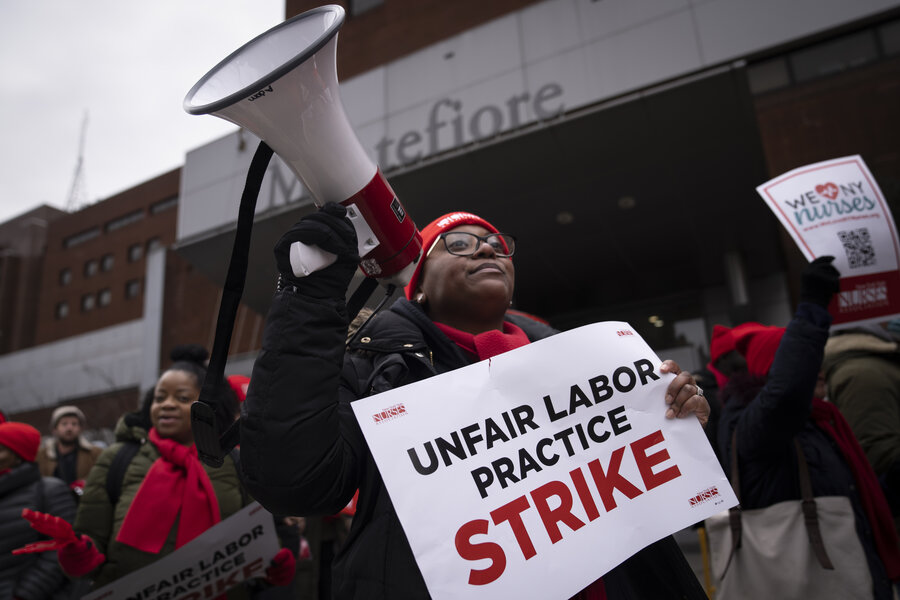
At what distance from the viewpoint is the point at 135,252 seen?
31.1 m

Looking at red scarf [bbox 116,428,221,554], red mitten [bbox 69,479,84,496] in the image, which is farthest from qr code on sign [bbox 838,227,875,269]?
red mitten [bbox 69,479,84,496]

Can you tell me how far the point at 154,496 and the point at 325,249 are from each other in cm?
194

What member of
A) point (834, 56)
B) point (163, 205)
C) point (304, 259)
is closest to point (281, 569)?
point (304, 259)

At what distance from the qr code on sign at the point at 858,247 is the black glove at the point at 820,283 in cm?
24

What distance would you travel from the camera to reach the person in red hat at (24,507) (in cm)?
270

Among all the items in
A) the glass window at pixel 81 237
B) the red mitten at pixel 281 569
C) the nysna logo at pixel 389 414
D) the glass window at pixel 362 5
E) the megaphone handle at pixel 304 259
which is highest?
the glass window at pixel 81 237

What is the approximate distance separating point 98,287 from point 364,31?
84.9ft

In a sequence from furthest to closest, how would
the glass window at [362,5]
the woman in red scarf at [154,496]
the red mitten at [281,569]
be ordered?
the glass window at [362,5], the red mitten at [281,569], the woman in red scarf at [154,496]

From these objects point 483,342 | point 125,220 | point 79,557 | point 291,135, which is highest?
point 125,220

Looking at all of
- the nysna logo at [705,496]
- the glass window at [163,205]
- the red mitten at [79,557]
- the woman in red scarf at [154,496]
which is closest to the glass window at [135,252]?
the glass window at [163,205]

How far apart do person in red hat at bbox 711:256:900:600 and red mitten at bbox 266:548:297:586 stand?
1975 millimetres

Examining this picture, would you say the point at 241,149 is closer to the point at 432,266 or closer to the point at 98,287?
the point at 432,266

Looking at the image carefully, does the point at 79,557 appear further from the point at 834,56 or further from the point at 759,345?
the point at 834,56

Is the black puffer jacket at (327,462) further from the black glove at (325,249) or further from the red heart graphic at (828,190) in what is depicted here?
the red heart graphic at (828,190)
